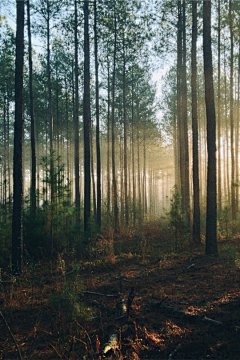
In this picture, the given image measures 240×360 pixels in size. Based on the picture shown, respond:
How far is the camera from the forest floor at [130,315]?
322 centimetres

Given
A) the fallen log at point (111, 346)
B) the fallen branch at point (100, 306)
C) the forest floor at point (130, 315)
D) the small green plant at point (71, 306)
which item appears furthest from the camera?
the fallen branch at point (100, 306)

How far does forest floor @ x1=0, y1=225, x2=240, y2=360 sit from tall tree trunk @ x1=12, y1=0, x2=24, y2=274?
67 centimetres

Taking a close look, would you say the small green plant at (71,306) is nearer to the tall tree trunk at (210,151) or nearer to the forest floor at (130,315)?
the forest floor at (130,315)

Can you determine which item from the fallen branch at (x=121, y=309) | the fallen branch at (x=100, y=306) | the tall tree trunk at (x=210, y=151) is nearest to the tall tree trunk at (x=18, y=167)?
the fallen branch at (x=100, y=306)

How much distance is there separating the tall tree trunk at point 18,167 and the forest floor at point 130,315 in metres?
0.67

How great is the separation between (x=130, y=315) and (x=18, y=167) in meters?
4.89

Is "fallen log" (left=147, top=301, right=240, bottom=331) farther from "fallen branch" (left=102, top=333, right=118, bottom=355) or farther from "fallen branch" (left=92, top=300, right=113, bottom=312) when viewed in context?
"fallen branch" (left=102, top=333, right=118, bottom=355)

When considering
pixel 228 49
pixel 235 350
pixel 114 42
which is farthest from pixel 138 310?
pixel 228 49

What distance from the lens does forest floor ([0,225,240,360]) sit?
322cm

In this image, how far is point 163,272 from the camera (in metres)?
6.95

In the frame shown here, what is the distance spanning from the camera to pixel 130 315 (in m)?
4.12

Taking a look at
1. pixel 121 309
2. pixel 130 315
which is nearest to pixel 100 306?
pixel 121 309

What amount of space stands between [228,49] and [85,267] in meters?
16.3

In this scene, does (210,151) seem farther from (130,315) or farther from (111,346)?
(111,346)
